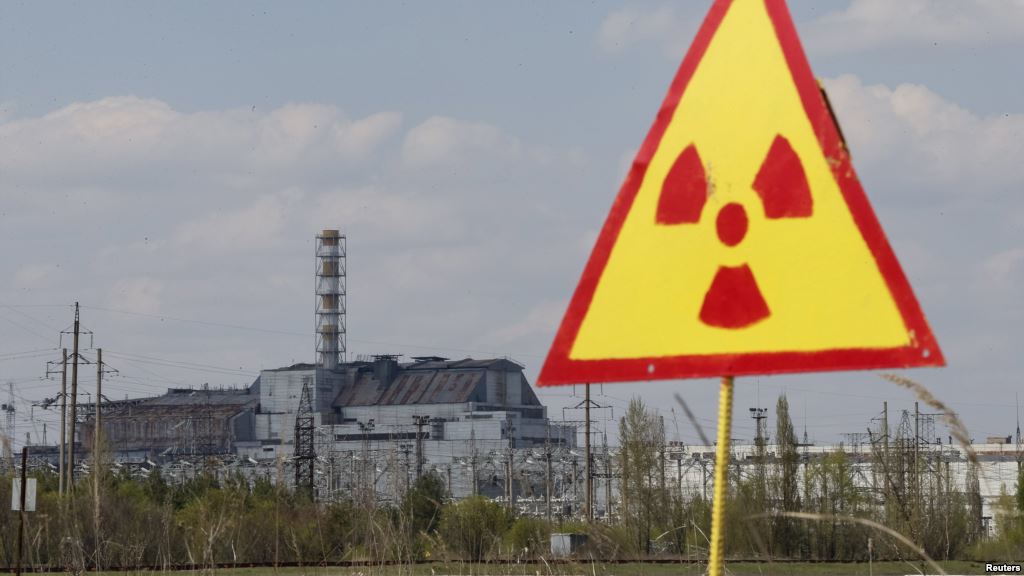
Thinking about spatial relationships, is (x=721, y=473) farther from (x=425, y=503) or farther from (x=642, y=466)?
(x=642, y=466)

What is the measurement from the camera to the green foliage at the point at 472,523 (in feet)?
84.7

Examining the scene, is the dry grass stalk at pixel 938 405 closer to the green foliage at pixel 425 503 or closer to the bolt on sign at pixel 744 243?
the bolt on sign at pixel 744 243

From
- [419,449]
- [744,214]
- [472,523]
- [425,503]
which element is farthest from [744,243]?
[419,449]

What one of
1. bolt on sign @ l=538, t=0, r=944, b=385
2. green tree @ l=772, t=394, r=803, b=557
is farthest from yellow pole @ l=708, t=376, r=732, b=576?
green tree @ l=772, t=394, r=803, b=557

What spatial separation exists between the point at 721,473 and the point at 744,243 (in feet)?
1.32

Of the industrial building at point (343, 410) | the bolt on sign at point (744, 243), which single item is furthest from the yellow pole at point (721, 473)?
the industrial building at point (343, 410)

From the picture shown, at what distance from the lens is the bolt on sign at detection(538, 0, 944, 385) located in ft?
7.64

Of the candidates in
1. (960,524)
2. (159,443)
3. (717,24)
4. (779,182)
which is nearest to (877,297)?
(779,182)

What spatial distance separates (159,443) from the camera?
108 meters

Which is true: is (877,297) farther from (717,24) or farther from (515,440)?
(515,440)

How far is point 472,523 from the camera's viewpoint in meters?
27.8

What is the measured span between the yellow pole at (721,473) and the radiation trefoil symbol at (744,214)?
12 centimetres

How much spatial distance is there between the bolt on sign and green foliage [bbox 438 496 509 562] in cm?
2231

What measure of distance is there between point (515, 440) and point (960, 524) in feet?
217
